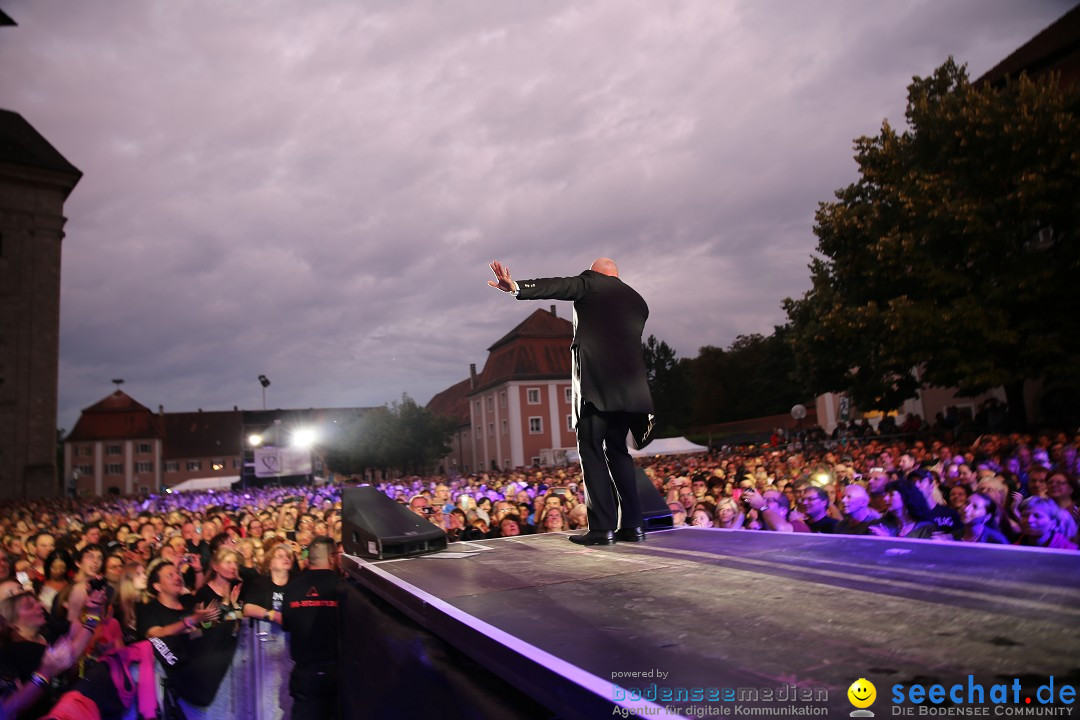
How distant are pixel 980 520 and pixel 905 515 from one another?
909 mm

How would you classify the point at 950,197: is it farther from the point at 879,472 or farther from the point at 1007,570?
the point at 1007,570

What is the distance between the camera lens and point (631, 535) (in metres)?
4.45

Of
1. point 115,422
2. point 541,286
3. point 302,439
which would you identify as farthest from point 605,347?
point 115,422

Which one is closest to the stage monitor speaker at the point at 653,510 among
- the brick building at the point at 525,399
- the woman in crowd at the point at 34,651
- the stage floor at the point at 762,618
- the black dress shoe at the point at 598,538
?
the black dress shoe at the point at 598,538

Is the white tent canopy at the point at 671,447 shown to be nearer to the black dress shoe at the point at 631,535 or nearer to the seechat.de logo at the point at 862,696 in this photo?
the black dress shoe at the point at 631,535

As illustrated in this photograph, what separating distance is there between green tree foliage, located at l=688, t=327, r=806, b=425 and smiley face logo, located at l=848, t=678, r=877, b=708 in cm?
5993

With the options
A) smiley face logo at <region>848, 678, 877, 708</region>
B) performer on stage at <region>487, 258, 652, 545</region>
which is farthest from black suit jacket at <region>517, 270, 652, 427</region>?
smiley face logo at <region>848, 678, 877, 708</region>

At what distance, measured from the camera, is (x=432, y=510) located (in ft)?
31.8

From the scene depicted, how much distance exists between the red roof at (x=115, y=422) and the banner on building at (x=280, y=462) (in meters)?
46.1

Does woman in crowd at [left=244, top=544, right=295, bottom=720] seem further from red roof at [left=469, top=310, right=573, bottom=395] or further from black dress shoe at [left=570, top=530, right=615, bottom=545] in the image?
red roof at [left=469, top=310, right=573, bottom=395]

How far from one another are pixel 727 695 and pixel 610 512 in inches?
112

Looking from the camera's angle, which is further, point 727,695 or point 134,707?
point 134,707

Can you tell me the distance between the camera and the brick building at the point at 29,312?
31.0 m

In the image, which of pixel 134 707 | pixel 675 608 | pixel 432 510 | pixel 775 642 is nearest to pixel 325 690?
pixel 134 707
